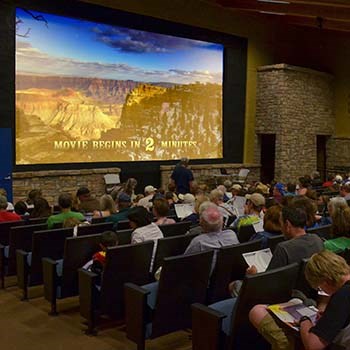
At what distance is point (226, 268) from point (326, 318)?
1.66 meters

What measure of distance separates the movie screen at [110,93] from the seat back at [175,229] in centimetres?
677

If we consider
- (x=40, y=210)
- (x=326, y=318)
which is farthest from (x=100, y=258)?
(x=40, y=210)

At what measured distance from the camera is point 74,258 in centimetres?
427

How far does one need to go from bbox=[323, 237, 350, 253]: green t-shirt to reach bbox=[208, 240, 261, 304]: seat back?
1.78ft

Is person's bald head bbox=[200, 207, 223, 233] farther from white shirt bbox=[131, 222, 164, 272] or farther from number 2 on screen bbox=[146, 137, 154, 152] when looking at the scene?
number 2 on screen bbox=[146, 137, 154, 152]

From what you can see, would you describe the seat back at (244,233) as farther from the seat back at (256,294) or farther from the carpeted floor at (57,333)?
the seat back at (256,294)

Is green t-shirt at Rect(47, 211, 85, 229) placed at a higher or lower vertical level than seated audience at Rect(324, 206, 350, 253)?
lower

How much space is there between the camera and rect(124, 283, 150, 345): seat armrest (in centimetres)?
335

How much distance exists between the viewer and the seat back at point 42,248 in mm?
4613

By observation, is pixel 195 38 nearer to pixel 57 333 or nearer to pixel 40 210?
pixel 40 210

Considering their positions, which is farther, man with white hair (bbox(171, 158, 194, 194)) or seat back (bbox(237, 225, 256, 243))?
man with white hair (bbox(171, 158, 194, 194))

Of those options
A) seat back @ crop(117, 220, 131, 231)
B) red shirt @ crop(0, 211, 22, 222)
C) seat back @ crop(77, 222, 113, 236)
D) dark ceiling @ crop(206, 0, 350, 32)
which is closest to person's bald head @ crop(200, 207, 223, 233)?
seat back @ crop(77, 222, 113, 236)

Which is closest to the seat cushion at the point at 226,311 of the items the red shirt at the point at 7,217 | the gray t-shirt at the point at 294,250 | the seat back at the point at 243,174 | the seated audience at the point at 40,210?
the gray t-shirt at the point at 294,250

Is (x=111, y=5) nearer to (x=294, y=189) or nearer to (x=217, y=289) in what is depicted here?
(x=294, y=189)
